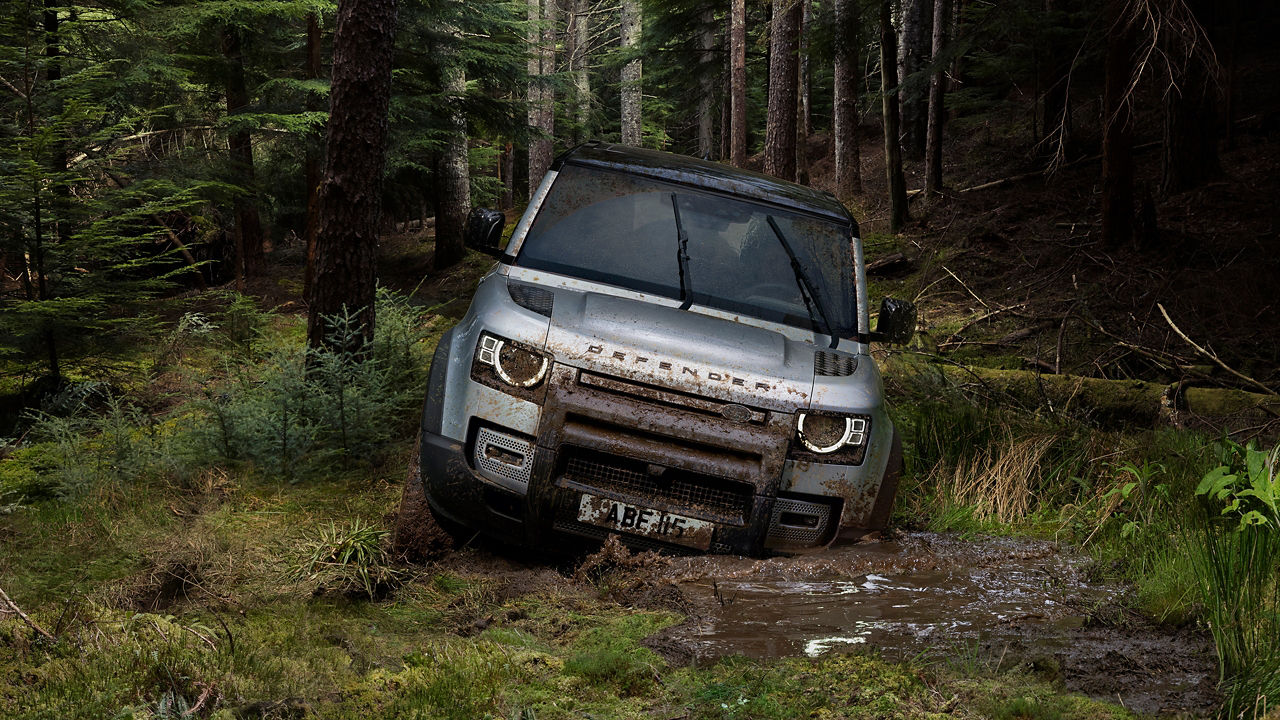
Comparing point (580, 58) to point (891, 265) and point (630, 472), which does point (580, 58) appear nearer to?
point (891, 265)

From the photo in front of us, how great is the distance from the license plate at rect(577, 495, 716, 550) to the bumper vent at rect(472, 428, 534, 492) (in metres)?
0.29

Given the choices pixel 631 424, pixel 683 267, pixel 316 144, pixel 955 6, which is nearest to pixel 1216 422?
pixel 683 267

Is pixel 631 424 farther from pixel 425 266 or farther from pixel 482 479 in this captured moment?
pixel 425 266

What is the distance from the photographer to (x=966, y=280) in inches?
489

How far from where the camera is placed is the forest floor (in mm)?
2928

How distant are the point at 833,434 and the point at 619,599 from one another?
4.03 feet

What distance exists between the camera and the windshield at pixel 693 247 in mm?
4762

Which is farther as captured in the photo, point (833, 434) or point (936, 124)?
point (936, 124)

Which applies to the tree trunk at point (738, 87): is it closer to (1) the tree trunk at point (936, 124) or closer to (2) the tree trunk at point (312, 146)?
(1) the tree trunk at point (936, 124)

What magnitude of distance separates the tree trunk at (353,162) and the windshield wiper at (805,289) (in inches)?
124

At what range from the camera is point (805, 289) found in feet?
16.2

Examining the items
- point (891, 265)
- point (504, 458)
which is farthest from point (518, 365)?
point (891, 265)

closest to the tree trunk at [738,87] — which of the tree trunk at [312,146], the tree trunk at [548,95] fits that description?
the tree trunk at [548,95]

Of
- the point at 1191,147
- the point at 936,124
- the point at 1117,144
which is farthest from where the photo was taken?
the point at 936,124
